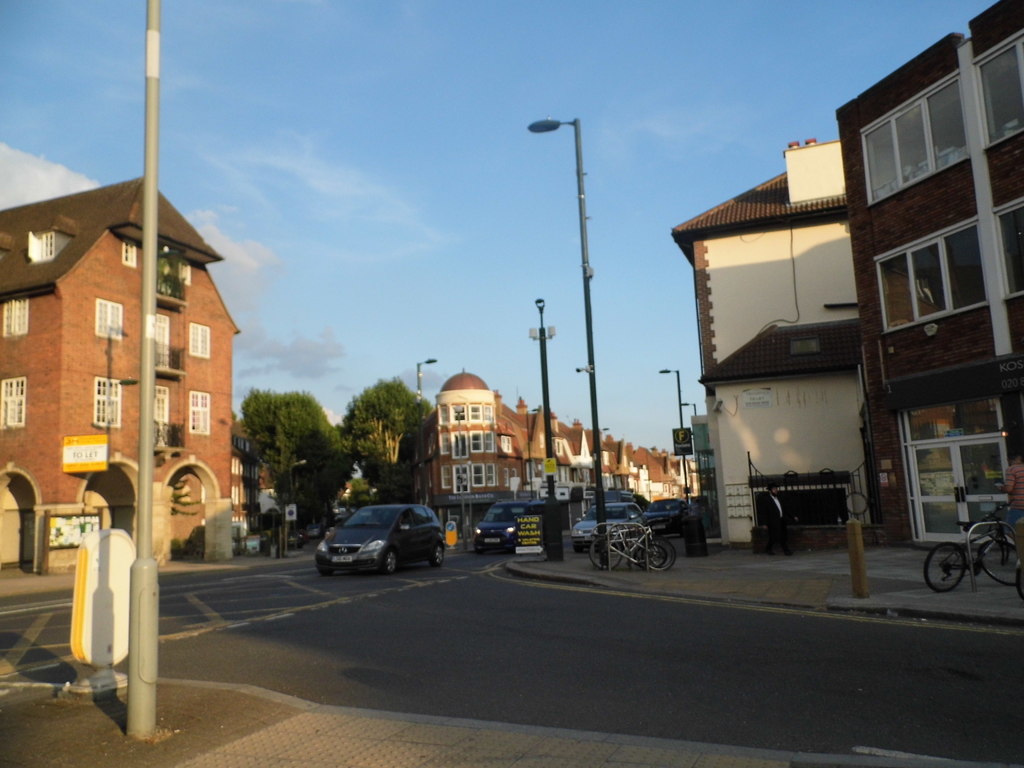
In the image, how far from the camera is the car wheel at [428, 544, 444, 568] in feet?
74.7

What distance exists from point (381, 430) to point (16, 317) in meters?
38.3

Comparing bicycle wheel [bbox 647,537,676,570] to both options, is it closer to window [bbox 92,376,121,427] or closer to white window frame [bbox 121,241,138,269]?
window [bbox 92,376,121,427]

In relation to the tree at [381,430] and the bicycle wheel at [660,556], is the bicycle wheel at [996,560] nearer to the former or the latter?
the bicycle wheel at [660,556]

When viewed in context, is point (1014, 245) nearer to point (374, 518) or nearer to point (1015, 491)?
point (1015, 491)

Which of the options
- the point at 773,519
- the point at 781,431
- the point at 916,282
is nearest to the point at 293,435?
the point at 781,431

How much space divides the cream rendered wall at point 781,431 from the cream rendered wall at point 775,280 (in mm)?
4119

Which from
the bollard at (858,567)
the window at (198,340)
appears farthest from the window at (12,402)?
the bollard at (858,567)

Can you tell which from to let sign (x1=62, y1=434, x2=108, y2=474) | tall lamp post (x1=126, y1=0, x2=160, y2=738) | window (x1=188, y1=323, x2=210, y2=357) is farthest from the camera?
window (x1=188, y1=323, x2=210, y2=357)

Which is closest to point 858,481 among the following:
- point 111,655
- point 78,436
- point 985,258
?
point 985,258

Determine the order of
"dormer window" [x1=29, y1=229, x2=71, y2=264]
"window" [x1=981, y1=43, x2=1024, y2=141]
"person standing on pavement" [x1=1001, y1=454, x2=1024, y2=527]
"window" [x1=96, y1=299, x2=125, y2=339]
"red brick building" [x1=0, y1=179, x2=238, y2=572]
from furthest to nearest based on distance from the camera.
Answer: "dormer window" [x1=29, y1=229, x2=71, y2=264], "window" [x1=96, y1=299, x2=125, y2=339], "red brick building" [x1=0, y1=179, x2=238, y2=572], "window" [x1=981, y1=43, x2=1024, y2=141], "person standing on pavement" [x1=1001, y1=454, x2=1024, y2=527]

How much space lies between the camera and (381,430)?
71000 mm

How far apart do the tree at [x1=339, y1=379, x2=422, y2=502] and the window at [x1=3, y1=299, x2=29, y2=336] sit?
37.0 metres

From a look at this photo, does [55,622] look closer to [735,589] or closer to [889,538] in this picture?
[735,589]

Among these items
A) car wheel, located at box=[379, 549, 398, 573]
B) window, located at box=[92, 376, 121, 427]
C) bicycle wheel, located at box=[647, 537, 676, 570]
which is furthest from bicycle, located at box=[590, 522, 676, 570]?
window, located at box=[92, 376, 121, 427]
